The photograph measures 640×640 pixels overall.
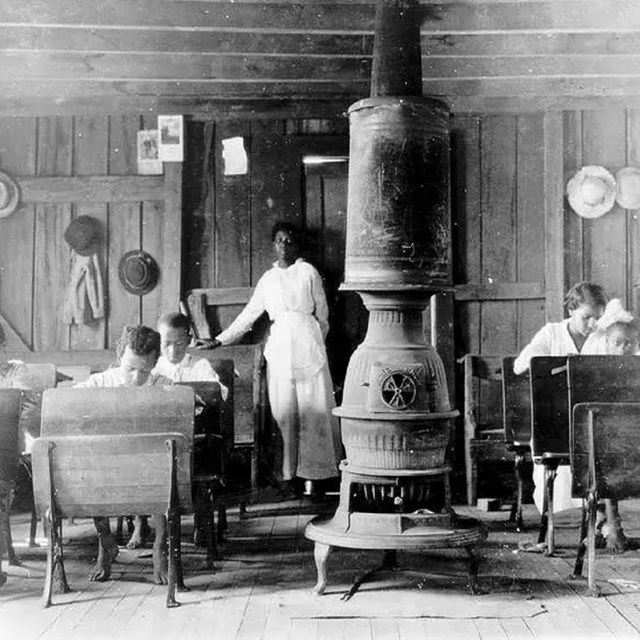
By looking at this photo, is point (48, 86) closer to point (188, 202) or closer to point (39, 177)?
point (39, 177)

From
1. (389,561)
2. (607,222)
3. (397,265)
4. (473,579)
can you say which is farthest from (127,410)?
(607,222)

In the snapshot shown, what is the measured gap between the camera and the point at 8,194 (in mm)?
8086

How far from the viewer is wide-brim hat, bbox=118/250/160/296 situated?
318 inches

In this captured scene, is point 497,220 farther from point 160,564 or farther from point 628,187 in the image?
point 160,564

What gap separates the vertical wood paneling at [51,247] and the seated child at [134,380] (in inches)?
102

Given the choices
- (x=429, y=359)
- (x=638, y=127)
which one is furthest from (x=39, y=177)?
(x=638, y=127)

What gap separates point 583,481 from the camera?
4.96 metres

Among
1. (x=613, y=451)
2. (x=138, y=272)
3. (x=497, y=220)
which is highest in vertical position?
(x=497, y=220)

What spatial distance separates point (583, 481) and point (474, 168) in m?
3.78

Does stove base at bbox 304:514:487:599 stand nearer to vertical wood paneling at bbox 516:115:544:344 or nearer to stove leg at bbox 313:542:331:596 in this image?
stove leg at bbox 313:542:331:596

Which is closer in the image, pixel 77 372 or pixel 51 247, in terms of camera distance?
pixel 77 372

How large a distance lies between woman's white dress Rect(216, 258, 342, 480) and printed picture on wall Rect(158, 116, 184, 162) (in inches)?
53.3

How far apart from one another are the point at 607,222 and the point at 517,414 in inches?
92.0

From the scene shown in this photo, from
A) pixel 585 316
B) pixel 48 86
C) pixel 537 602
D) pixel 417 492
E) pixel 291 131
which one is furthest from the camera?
Result: pixel 291 131
